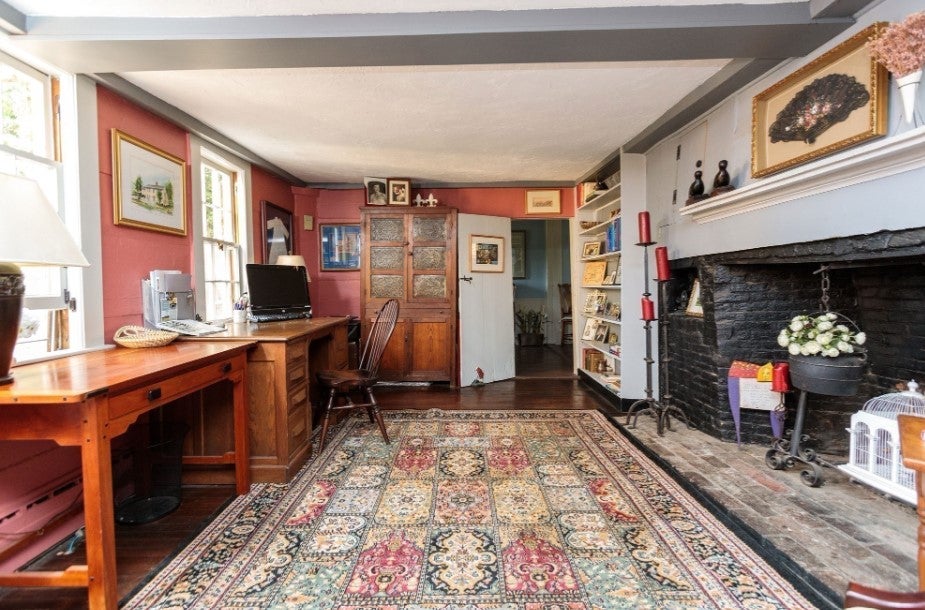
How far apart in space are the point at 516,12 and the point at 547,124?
4.57 feet

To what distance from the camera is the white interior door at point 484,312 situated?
192 inches

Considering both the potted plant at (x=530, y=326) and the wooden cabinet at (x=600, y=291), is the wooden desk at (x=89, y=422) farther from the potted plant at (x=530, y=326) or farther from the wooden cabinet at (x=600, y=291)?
the potted plant at (x=530, y=326)

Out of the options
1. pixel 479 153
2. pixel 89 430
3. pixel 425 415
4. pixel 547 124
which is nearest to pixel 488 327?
pixel 425 415

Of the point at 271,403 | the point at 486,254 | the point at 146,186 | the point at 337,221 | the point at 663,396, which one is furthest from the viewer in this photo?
the point at 337,221

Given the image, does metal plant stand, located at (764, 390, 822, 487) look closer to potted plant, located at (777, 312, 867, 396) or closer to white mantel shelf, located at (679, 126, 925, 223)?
potted plant, located at (777, 312, 867, 396)

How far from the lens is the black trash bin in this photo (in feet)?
7.75

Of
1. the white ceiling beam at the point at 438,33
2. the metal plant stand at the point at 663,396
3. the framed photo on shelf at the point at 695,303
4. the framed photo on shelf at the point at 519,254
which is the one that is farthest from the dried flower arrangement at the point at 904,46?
the framed photo on shelf at the point at 519,254

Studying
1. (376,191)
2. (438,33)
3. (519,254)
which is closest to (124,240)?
(438,33)

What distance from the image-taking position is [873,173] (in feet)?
5.96

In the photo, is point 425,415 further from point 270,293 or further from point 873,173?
point 873,173

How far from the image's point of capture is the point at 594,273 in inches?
188

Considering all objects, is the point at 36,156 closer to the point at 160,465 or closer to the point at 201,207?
the point at 201,207

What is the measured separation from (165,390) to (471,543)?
4.63ft

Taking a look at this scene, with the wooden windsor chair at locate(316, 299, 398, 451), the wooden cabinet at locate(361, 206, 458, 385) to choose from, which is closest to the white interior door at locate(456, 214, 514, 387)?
the wooden cabinet at locate(361, 206, 458, 385)
